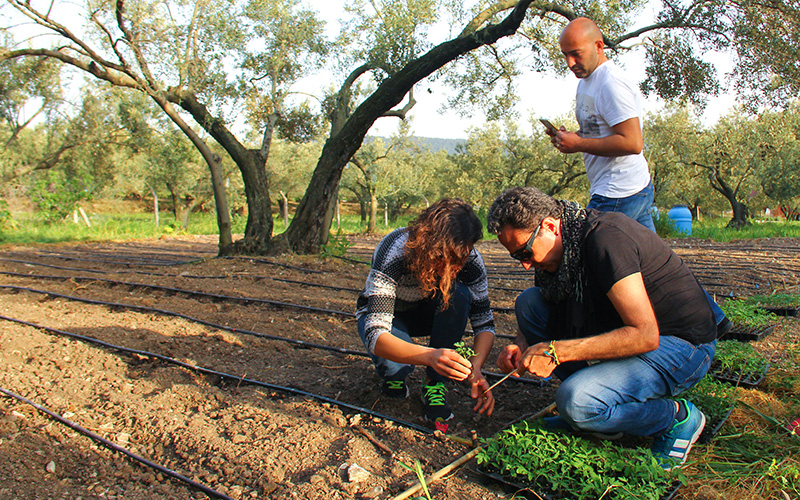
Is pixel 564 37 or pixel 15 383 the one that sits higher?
pixel 564 37

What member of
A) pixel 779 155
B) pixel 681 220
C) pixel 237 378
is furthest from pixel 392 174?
pixel 237 378

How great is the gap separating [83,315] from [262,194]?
4367 millimetres

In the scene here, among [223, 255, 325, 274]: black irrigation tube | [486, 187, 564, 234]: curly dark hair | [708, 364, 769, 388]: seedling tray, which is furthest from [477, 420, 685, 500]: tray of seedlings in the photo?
[223, 255, 325, 274]: black irrigation tube

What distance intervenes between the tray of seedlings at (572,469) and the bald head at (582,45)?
5.81 ft

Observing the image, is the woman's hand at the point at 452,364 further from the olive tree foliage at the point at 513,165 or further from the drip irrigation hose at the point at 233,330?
the olive tree foliage at the point at 513,165

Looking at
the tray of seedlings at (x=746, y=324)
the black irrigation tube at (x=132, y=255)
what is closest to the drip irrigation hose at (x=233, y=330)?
the tray of seedlings at (x=746, y=324)

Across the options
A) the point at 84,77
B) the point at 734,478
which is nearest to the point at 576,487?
the point at 734,478

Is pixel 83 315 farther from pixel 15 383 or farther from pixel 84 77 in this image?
pixel 84 77

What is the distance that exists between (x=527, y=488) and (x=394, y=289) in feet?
3.08

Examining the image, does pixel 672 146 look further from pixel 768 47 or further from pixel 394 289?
pixel 394 289

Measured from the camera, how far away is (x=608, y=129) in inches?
101

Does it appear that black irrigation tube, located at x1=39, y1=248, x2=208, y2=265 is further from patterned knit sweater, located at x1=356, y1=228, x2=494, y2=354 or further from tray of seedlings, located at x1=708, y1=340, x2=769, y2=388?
tray of seedlings, located at x1=708, y1=340, x2=769, y2=388

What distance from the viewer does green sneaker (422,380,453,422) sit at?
7.50ft

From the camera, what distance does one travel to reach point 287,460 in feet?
6.54
